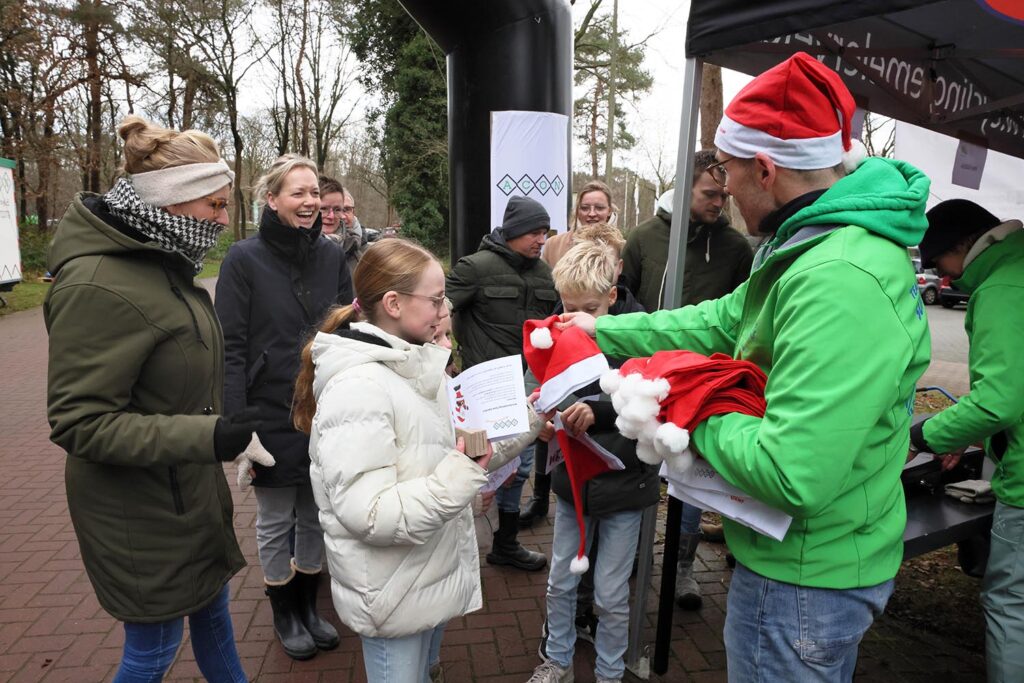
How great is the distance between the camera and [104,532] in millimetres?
1917

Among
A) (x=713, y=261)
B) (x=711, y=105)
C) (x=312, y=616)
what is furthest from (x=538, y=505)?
(x=711, y=105)

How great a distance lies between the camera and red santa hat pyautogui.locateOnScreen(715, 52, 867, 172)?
1.52 meters

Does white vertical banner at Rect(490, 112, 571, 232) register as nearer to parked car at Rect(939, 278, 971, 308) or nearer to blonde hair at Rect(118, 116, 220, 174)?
blonde hair at Rect(118, 116, 220, 174)

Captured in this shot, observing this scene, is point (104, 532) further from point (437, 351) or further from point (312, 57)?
point (312, 57)

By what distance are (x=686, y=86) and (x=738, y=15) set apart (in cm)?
36

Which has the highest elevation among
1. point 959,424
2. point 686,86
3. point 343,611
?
point 686,86

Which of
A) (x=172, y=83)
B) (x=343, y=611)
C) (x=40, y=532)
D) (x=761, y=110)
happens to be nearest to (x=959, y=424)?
(x=761, y=110)

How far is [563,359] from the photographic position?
2.19m

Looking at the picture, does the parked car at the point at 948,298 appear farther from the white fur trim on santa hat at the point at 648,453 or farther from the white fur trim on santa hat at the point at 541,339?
the white fur trim on santa hat at the point at 648,453

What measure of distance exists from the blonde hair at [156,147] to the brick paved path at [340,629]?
2164 mm

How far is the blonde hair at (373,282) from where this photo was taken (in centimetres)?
198


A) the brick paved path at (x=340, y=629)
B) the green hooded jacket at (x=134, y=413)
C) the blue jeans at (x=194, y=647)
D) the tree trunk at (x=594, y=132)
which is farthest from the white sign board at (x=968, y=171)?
the tree trunk at (x=594, y=132)

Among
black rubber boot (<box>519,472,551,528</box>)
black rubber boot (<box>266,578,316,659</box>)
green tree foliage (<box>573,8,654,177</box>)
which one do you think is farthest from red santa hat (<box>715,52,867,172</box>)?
green tree foliage (<box>573,8,654,177</box>)

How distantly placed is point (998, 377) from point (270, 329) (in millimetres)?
2769
